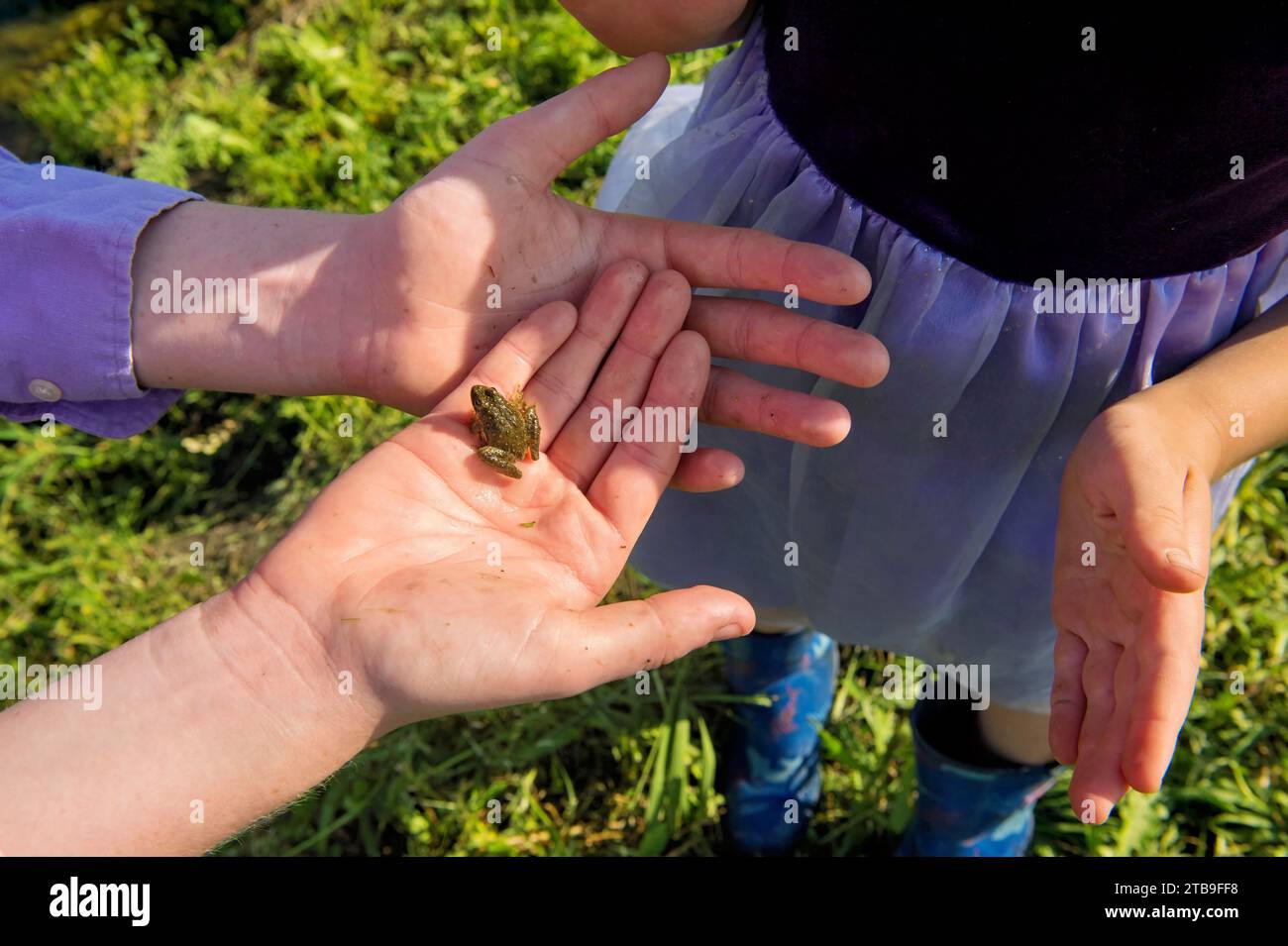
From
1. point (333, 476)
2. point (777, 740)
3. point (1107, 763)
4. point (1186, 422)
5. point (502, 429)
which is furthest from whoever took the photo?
point (333, 476)

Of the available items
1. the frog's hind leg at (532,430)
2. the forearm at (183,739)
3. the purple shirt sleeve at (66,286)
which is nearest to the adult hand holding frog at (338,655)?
the forearm at (183,739)

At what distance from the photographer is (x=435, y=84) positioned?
548 cm

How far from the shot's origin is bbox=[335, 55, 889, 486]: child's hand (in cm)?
254

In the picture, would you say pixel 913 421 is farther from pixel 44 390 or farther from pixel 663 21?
pixel 44 390

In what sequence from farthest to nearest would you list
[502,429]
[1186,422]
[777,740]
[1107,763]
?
[777,740] < [502,429] < [1186,422] < [1107,763]

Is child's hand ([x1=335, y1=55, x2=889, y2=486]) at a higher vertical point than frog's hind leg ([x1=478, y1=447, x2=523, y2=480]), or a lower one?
higher

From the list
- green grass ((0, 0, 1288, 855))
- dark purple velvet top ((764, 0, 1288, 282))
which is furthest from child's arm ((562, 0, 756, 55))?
green grass ((0, 0, 1288, 855))

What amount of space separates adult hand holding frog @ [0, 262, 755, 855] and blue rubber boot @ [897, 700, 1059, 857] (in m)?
1.43

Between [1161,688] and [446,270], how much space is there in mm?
2014

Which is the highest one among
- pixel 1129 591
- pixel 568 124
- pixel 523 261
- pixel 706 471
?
pixel 568 124

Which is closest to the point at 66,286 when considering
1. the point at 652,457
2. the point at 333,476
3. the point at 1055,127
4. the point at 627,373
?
the point at 627,373

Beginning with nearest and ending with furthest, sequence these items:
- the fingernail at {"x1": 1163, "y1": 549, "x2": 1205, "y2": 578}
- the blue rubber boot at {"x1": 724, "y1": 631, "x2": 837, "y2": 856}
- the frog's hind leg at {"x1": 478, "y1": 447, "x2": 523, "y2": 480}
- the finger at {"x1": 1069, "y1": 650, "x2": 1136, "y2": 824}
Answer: the fingernail at {"x1": 1163, "y1": 549, "x2": 1205, "y2": 578} < the finger at {"x1": 1069, "y1": 650, "x2": 1136, "y2": 824} < the frog's hind leg at {"x1": 478, "y1": 447, "x2": 523, "y2": 480} < the blue rubber boot at {"x1": 724, "y1": 631, "x2": 837, "y2": 856}

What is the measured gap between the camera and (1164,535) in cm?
179

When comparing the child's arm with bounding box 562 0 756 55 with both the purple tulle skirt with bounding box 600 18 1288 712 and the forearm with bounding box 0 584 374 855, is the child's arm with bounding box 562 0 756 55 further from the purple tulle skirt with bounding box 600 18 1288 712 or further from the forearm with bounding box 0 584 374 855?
the forearm with bounding box 0 584 374 855
